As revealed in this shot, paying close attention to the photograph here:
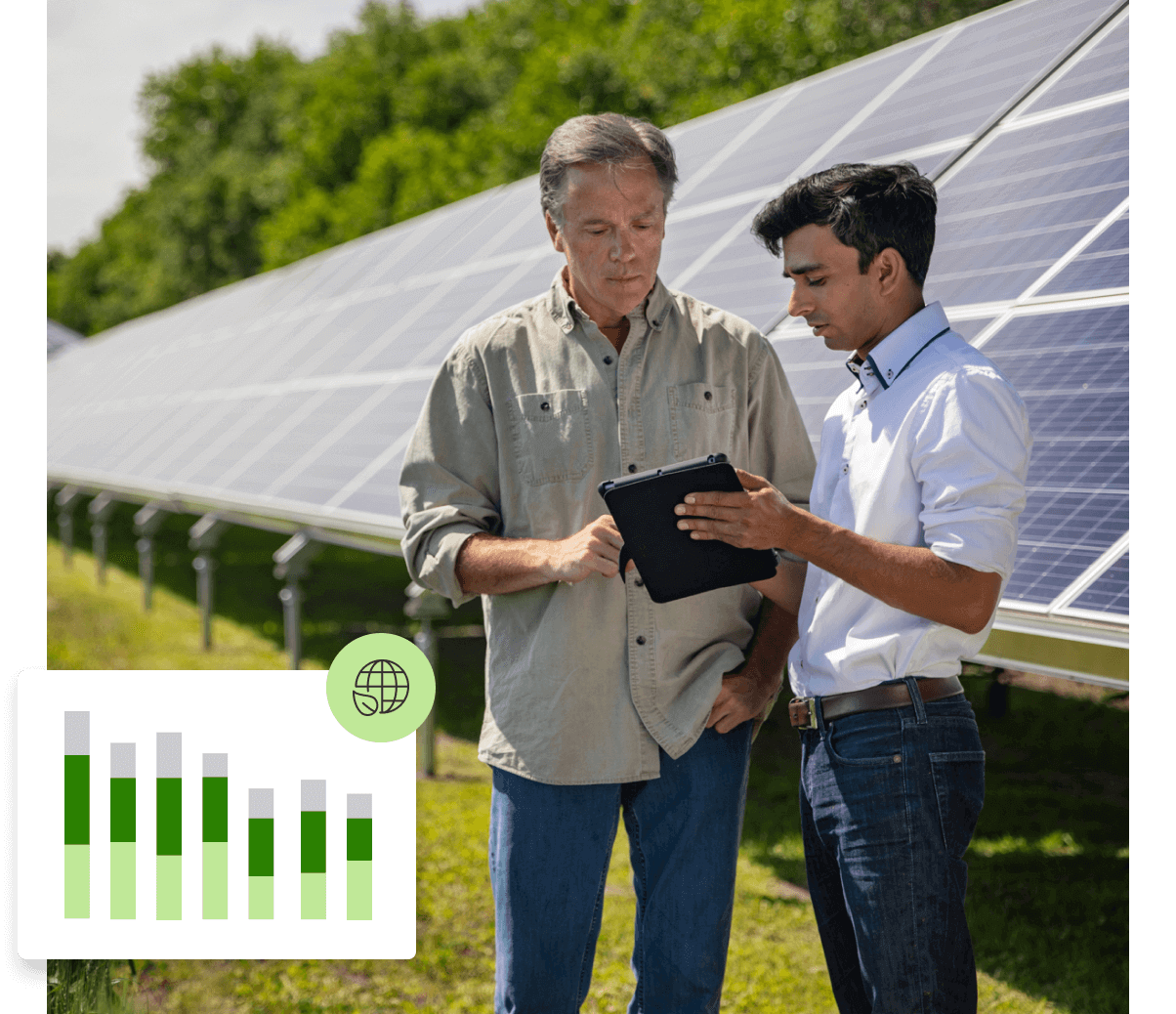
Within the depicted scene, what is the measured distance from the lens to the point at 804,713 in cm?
230

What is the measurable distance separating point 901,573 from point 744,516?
298 mm

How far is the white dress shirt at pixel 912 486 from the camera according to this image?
199 centimetres

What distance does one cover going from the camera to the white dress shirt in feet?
6.54

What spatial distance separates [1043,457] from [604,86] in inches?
956

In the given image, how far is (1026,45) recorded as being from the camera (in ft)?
17.1

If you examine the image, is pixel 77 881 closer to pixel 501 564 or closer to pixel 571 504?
pixel 501 564

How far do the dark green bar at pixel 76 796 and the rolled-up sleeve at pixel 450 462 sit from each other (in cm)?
106

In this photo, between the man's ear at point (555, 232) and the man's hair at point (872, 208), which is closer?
the man's hair at point (872, 208)

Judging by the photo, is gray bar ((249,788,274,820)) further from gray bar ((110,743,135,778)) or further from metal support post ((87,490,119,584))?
metal support post ((87,490,119,584))

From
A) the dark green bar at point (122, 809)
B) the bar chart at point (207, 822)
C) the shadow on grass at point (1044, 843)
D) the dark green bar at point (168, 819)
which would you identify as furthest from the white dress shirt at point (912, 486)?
the shadow on grass at point (1044, 843)

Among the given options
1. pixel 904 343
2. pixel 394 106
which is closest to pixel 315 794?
pixel 904 343

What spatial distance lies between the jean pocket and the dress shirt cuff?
3.36ft

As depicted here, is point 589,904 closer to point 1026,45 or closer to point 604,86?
point 1026,45

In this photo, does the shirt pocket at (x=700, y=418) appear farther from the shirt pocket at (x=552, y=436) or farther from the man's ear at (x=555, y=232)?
the man's ear at (x=555, y=232)
